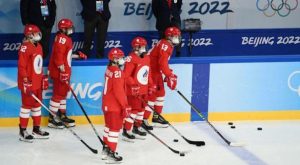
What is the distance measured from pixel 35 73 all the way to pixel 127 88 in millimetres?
1056

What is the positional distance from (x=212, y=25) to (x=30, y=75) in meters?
4.19

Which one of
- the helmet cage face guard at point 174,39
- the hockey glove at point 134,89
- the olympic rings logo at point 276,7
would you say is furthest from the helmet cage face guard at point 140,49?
the olympic rings logo at point 276,7

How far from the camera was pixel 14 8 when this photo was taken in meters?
9.96

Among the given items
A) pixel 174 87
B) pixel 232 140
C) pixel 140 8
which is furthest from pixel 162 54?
pixel 140 8

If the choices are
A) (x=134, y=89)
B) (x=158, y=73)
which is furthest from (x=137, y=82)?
(x=158, y=73)

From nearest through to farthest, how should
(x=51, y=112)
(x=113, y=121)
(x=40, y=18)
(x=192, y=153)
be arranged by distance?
(x=113, y=121) → (x=192, y=153) → (x=51, y=112) → (x=40, y=18)

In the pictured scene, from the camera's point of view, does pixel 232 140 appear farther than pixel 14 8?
No

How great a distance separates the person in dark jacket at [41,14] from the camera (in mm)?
8922

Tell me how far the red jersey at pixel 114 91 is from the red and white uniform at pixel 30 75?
3.47ft

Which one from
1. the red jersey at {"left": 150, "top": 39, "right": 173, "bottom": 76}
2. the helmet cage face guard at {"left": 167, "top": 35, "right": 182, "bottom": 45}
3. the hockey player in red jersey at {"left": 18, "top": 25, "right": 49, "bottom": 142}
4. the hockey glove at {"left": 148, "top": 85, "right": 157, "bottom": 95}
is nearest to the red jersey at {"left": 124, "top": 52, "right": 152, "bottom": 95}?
the hockey glove at {"left": 148, "top": 85, "right": 157, "bottom": 95}

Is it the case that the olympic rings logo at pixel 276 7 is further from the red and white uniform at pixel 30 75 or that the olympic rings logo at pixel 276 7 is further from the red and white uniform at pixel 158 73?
the red and white uniform at pixel 30 75

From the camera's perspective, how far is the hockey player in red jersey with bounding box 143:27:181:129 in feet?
26.2

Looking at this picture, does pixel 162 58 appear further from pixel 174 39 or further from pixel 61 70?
pixel 61 70

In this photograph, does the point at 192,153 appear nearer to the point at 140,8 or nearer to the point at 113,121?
the point at 113,121
